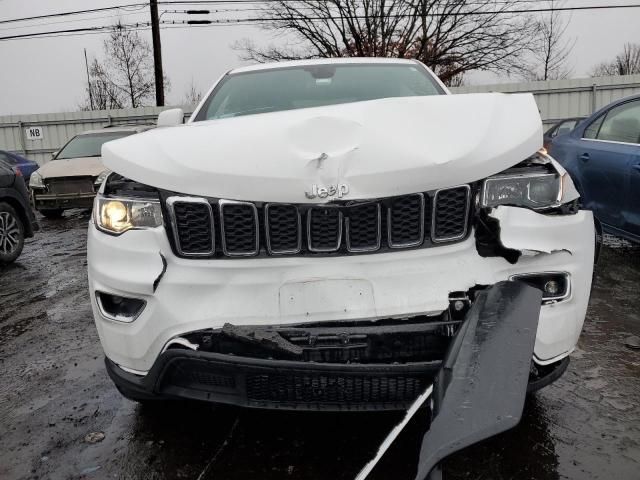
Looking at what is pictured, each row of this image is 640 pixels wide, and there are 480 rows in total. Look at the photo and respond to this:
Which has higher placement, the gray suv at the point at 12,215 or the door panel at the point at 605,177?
the door panel at the point at 605,177

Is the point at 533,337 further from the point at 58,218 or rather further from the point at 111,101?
the point at 111,101

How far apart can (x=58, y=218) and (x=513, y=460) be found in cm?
1023

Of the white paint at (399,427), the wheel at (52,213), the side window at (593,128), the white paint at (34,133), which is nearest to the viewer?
the white paint at (399,427)

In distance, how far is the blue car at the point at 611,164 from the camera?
14.9 feet

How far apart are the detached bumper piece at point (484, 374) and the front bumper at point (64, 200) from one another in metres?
8.86

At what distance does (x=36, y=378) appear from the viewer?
317cm

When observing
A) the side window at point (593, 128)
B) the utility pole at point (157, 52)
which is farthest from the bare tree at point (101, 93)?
the side window at point (593, 128)

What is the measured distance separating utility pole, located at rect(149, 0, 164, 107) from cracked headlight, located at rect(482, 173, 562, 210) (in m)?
20.4

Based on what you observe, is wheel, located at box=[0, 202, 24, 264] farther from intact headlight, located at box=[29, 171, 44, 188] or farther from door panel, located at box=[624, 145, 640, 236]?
door panel, located at box=[624, 145, 640, 236]

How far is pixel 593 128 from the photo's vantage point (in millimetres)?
5305

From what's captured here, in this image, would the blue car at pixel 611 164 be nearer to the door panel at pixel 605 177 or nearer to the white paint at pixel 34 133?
the door panel at pixel 605 177

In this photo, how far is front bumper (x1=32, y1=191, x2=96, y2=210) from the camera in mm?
9477

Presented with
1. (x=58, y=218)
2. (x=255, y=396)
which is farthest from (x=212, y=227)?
(x=58, y=218)

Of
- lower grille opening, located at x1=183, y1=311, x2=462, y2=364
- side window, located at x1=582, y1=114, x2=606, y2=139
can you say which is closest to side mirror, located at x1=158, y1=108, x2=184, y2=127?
lower grille opening, located at x1=183, y1=311, x2=462, y2=364
